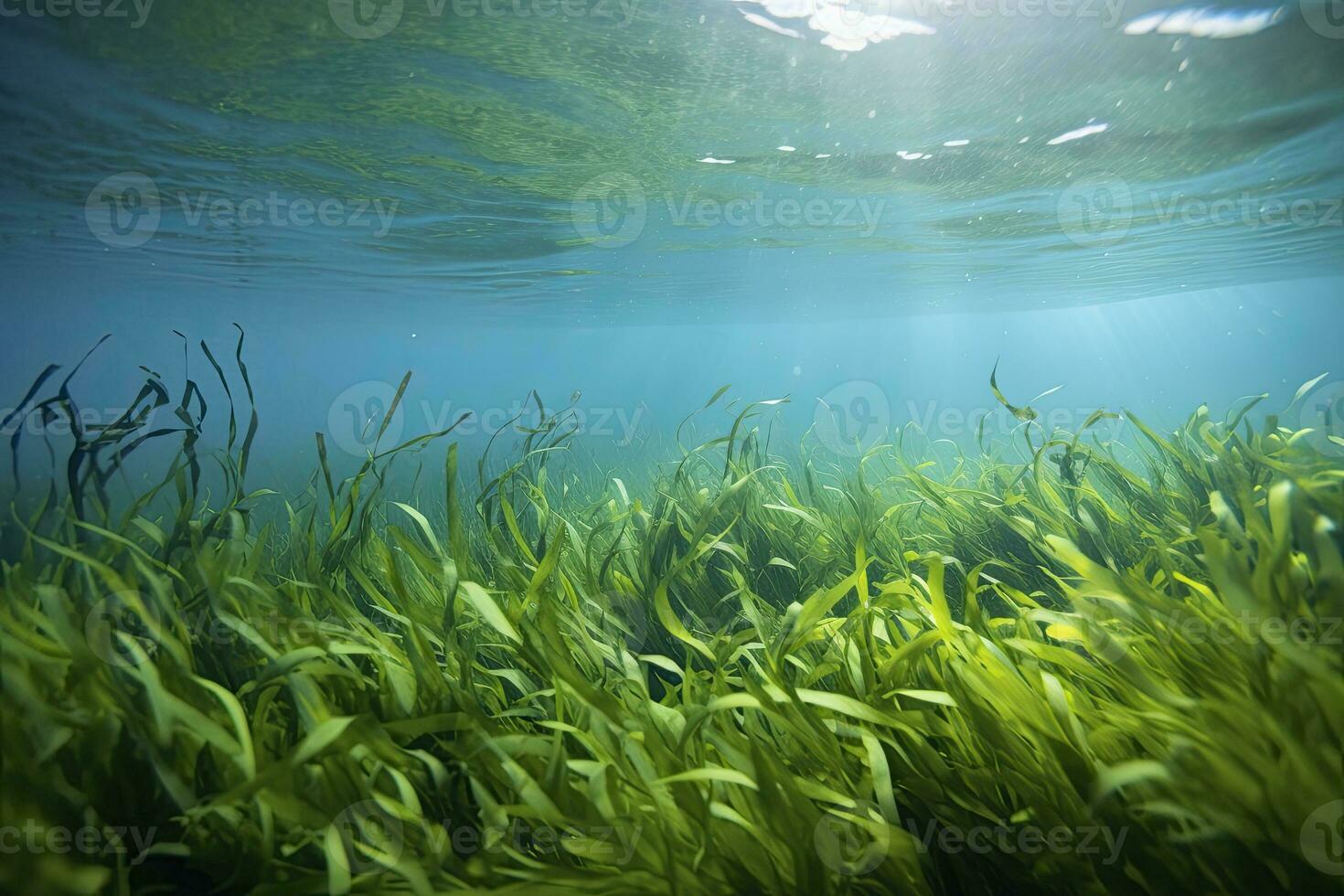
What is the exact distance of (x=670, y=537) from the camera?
3938 mm

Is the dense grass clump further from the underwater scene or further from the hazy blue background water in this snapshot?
the hazy blue background water

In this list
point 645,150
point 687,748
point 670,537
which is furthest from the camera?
point 645,150

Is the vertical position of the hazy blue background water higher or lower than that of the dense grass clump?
higher

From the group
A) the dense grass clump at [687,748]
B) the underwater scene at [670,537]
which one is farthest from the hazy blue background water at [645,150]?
the dense grass clump at [687,748]

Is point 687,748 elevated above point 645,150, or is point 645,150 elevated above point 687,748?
point 645,150

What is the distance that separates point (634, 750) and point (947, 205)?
14879 millimetres

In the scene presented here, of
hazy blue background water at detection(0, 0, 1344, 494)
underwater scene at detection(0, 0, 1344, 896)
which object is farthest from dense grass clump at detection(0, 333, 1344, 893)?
hazy blue background water at detection(0, 0, 1344, 494)

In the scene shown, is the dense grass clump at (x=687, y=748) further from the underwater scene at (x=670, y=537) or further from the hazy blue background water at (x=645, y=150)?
the hazy blue background water at (x=645, y=150)

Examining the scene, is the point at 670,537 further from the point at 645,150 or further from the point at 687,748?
the point at 645,150

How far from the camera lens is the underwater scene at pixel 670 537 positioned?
175cm

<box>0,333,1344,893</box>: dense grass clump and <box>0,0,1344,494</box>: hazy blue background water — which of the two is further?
<box>0,0,1344,494</box>: hazy blue background water

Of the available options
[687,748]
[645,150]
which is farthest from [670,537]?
[645,150]

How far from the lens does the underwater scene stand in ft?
5.76

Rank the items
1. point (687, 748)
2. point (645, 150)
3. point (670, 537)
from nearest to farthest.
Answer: point (687, 748), point (670, 537), point (645, 150)
